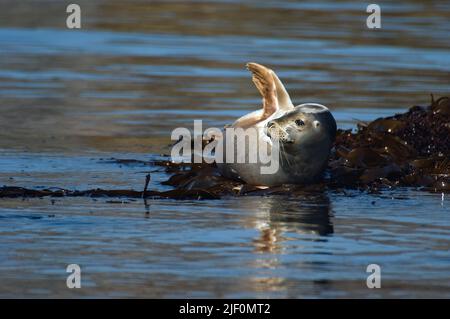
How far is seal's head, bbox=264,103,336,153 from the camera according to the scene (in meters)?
9.71

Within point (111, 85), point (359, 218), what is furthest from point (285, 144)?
point (111, 85)

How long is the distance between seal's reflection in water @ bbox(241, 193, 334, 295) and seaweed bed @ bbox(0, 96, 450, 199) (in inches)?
17.1

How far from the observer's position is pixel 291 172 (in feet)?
32.3

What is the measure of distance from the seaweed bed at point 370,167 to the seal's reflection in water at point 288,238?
1.42 ft

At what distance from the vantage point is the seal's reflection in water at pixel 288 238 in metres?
7.11

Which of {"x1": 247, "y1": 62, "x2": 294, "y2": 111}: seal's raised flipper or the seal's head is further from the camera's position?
{"x1": 247, "y1": 62, "x2": 294, "y2": 111}: seal's raised flipper

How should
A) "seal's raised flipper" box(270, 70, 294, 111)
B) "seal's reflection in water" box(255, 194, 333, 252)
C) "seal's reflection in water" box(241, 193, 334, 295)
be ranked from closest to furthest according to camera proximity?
"seal's reflection in water" box(241, 193, 334, 295), "seal's reflection in water" box(255, 194, 333, 252), "seal's raised flipper" box(270, 70, 294, 111)

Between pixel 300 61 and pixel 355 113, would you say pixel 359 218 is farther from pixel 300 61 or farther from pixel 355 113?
pixel 300 61

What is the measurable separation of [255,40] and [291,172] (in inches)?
527

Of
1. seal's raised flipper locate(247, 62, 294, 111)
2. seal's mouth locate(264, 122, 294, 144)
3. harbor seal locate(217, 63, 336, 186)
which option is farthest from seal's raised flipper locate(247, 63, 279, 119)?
seal's mouth locate(264, 122, 294, 144)

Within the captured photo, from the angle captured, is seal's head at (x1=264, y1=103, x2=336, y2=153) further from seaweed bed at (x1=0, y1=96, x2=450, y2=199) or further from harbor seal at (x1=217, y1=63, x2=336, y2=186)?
seaweed bed at (x1=0, y1=96, x2=450, y2=199)

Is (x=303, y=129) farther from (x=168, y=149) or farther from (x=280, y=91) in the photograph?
(x=168, y=149)

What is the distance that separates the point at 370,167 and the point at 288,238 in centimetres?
267

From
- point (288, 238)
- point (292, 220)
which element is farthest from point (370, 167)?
point (288, 238)
